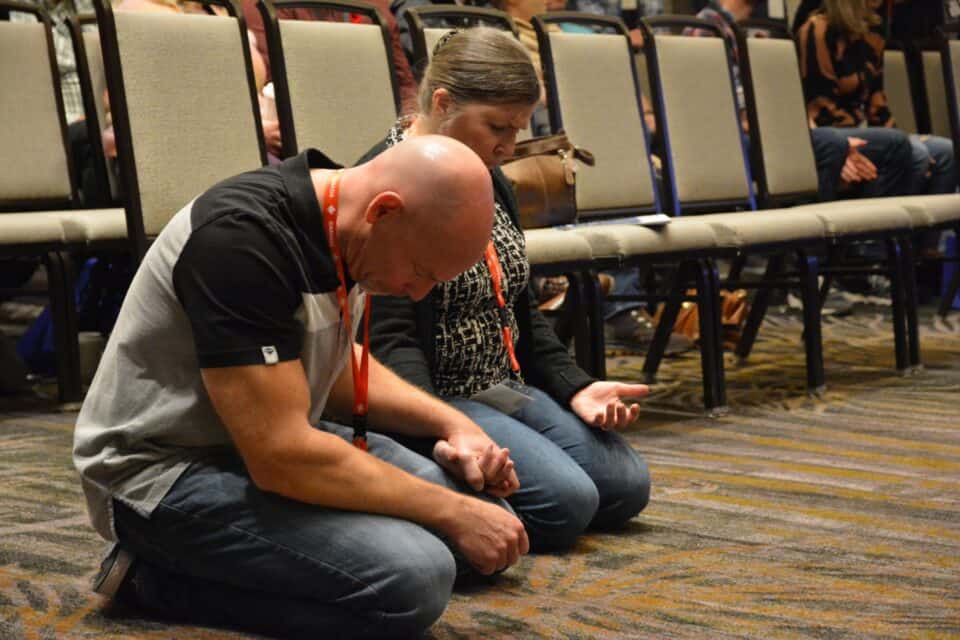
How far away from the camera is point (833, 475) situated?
8.31ft

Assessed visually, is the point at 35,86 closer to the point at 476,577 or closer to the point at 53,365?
the point at 53,365

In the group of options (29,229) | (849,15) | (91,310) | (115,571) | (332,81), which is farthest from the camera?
(849,15)

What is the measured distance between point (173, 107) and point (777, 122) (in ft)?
6.05

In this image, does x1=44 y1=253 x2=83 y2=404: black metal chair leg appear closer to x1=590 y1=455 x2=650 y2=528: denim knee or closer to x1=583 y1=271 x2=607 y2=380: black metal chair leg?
x1=583 y1=271 x2=607 y2=380: black metal chair leg

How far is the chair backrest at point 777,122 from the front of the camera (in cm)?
386

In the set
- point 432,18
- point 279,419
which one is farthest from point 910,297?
point 279,419

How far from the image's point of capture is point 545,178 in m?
2.88

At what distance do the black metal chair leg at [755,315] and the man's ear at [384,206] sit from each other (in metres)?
2.60

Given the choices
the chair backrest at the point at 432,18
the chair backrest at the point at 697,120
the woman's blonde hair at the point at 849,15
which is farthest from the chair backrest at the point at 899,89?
the chair backrest at the point at 432,18

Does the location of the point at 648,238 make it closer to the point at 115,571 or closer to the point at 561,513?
the point at 561,513

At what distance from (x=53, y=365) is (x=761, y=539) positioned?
7.87 ft

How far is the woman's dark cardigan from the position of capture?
200 cm

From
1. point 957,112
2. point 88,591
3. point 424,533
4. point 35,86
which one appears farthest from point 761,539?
point 957,112

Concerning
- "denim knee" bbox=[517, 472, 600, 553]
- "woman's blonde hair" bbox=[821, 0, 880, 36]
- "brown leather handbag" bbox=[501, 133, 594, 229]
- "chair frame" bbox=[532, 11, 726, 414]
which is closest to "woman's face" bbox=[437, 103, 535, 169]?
"denim knee" bbox=[517, 472, 600, 553]
